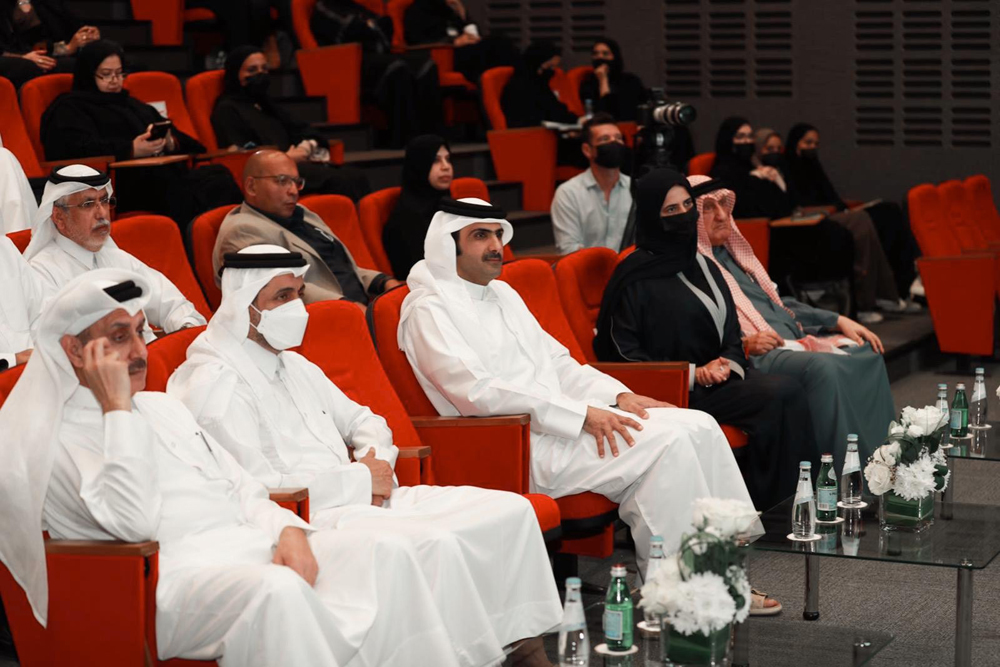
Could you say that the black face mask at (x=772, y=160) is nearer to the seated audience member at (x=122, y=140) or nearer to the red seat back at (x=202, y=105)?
the red seat back at (x=202, y=105)

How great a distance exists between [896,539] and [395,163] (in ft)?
15.0

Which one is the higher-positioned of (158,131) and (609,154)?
(158,131)

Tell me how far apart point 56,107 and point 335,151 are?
5.19 feet

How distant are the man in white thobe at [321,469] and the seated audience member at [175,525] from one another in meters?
0.13

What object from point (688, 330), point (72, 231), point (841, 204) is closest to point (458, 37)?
point (841, 204)

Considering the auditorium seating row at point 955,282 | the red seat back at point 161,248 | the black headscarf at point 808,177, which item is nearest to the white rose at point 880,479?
the red seat back at point 161,248

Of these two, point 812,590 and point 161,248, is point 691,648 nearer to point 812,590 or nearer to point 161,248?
point 812,590

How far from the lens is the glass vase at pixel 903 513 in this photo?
3729mm

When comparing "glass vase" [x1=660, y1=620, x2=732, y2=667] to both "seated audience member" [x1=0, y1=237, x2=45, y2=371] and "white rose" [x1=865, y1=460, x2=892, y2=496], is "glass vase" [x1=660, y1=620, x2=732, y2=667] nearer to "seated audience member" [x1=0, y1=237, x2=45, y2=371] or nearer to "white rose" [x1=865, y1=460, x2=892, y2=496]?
"white rose" [x1=865, y1=460, x2=892, y2=496]

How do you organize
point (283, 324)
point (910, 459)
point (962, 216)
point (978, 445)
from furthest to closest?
point (962, 216)
point (978, 445)
point (910, 459)
point (283, 324)

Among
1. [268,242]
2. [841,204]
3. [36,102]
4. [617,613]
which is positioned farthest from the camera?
[841,204]

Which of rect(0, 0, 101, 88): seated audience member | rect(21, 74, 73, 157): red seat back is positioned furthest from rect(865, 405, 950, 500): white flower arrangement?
rect(0, 0, 101, 88): seated audience member

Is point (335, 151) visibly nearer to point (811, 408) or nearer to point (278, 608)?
→ point (811, 408)

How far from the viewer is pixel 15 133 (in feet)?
18.8
